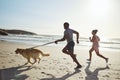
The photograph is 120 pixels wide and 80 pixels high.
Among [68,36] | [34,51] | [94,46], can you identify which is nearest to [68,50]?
[68,36]

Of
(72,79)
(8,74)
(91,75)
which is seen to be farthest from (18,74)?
(91,75)

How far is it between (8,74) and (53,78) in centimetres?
158

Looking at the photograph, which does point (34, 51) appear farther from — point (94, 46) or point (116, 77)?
point (116, 77)

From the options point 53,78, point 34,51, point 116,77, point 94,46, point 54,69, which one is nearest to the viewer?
point 53,78

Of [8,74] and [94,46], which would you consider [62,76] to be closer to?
[8,74]

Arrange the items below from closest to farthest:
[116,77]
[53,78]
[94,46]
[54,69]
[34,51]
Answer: [53,78]
[116,77]
[54,69]
[34,51]
[94,46]

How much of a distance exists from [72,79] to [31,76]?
1342 mm

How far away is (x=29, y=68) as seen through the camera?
9.46 m

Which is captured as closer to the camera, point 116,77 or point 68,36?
point 116,77

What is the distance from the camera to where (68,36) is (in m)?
9.34

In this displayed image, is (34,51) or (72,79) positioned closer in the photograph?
(72,79)

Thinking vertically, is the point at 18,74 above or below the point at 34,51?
below

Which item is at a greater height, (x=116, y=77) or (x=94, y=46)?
(x=94, y=46)

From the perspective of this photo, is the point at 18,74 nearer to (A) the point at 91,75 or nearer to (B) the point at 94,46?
(A) the point at 91,75
